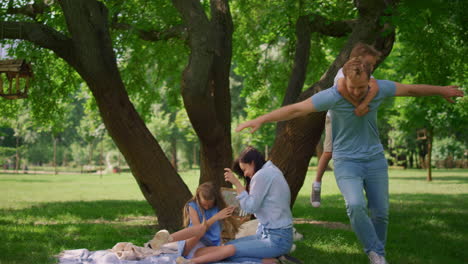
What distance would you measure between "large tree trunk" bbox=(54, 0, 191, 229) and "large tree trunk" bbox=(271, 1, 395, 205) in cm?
203

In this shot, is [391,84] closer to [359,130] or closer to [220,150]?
[359,130]

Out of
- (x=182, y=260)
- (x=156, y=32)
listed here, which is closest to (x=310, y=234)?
(x=182, y=260)

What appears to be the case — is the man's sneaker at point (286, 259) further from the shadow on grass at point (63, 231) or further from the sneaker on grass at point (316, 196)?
the shadow on grass at point (63, 231)

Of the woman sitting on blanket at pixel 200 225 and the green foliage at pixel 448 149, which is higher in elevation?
the green foliage at pixel 448 149

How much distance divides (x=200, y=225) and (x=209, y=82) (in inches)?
126

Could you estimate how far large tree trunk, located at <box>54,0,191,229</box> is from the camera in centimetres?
880

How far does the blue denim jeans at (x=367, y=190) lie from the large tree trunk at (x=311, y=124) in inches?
124

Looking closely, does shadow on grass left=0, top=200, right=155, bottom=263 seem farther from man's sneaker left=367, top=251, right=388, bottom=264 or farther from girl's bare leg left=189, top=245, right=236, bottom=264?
man's sneaker left=367, top=251, right=388, bottom=264

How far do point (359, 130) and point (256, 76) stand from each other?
11.2 m

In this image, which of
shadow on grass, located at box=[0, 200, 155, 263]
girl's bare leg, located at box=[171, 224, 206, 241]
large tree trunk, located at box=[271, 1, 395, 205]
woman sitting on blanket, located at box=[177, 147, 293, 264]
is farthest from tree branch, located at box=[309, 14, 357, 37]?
girl's bare leg, located at box=[171, 224, 206, 241]

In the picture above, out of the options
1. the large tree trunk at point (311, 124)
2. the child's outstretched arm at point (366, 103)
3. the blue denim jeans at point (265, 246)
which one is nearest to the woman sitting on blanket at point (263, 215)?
the blue denim jeans at point (265, 246)

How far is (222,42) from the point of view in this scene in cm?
952

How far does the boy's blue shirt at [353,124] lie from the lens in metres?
5.05

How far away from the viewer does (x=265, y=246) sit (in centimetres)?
567
